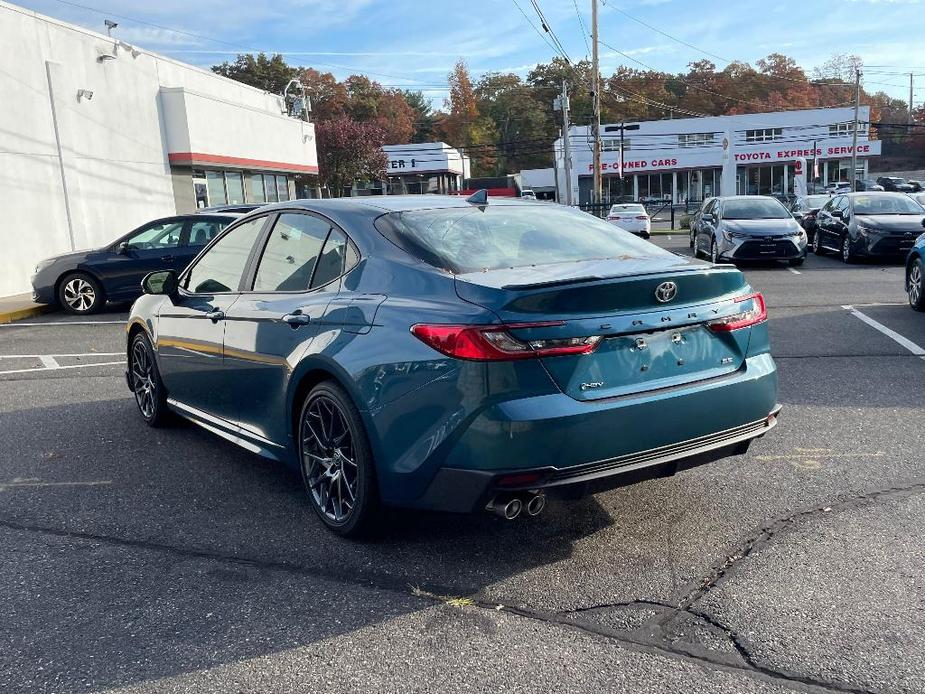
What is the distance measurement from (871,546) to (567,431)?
158 centimetres

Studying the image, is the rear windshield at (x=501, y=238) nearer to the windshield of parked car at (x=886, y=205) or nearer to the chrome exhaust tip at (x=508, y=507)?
the chrome exhaust tip at (x=508, y=507)

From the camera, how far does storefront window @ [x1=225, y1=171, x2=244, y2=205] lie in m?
25.8

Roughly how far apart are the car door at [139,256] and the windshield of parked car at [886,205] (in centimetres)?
1315

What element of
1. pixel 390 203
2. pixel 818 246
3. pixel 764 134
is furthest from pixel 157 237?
pixel 764 134

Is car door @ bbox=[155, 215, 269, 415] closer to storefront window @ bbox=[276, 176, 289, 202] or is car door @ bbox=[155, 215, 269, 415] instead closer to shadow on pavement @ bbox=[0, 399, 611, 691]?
shadow on pavement @ bbox=[0, 399, 611, 691]

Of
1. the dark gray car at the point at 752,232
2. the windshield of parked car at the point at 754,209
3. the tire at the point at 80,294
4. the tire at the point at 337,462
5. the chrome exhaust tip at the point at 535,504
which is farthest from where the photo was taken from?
the windshield of parked car at the point at 754,209

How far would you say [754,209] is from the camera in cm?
1752

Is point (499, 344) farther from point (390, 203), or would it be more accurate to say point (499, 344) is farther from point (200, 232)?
point (200, 232)

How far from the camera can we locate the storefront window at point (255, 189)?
89.1 feet

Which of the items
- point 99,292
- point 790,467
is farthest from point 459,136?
point 790,467

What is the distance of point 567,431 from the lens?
3301 mm

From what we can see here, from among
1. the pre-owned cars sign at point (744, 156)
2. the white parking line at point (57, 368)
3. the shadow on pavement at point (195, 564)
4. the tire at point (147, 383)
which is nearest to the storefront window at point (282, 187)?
the white parking line at point (57, 368)

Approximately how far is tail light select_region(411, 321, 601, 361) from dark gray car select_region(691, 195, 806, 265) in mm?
14081

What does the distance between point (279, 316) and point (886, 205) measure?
16.2 metres
